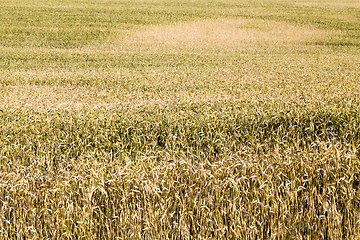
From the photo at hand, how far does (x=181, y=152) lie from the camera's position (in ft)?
18.0

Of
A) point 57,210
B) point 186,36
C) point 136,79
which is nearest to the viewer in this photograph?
point 57,210

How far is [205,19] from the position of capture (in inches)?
1222

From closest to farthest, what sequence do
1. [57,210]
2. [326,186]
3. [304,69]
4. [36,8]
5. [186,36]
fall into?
[57,210] < [326,186] < [304,69] < [186,36] < [36,8]

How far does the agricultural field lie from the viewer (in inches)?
152

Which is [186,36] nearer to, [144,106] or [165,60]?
[165,60]

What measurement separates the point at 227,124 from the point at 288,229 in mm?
2900

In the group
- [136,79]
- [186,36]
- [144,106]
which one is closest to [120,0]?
[186,36]

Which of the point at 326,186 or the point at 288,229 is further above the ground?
the point at 326,186

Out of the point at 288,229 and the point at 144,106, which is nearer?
the point at 288,229

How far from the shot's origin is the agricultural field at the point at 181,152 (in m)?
3.87

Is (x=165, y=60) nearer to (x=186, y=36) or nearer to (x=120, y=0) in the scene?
(x=186, y=36)

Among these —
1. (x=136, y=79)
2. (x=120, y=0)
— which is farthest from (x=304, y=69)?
(x=120, y=0)

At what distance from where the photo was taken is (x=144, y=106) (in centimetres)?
790

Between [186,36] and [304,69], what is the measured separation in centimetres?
1314
